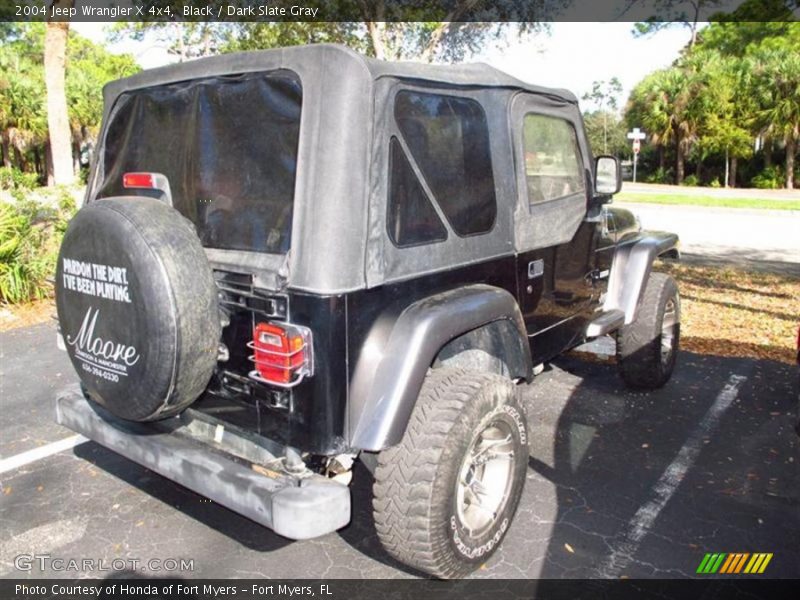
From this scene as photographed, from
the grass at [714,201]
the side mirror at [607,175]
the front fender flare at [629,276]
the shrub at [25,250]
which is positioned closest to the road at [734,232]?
the grass at [714,201]

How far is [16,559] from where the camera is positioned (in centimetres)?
307

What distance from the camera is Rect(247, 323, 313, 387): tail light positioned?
2.43m

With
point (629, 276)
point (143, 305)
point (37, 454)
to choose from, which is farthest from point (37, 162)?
point (143, 305)

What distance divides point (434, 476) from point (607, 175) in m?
2.60

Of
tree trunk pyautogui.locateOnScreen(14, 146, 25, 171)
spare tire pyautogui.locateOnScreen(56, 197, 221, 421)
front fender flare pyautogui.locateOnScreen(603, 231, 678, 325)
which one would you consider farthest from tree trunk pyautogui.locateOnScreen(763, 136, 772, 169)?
tree trunk pyautogui.locateOnScreen(14, 146, 25, 171)

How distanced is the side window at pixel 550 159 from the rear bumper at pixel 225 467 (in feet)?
6.45

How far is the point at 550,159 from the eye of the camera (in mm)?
3930

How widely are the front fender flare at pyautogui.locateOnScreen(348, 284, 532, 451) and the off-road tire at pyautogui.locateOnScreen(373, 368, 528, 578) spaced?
0.13 meters

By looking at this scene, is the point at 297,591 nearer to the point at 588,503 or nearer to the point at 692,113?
the point at 588,503

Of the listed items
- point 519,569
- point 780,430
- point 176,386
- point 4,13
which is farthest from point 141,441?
point 4,13

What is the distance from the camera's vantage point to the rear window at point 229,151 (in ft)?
8.52

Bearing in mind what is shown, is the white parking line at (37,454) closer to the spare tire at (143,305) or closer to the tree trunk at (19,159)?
the spare tire at (143,305)

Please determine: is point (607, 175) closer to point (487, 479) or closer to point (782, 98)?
point (487, 479)

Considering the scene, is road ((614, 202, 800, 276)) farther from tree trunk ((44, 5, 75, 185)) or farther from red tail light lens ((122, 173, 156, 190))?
tree trunk ((44, 5, 75, 185))
